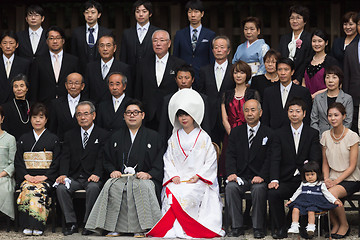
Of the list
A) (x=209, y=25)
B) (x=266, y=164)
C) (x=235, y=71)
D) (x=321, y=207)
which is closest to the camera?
(x=321, y=207)

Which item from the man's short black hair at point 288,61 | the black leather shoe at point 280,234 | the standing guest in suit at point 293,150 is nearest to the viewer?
the black leather shoe at point 280,234

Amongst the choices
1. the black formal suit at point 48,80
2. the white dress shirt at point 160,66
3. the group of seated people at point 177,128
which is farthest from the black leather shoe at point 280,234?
the black formal suit at point 48,80

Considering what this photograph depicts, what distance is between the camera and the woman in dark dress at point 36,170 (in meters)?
8.80

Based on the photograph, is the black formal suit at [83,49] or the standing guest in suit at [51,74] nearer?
the standing guest in suit at [51,74]

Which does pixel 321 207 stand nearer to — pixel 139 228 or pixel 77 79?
pixel 139 228

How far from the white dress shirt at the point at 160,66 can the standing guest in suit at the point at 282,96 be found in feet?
4.53

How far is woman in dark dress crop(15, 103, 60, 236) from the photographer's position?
28.9ft

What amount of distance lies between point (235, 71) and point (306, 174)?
174cm

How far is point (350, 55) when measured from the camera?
965cm

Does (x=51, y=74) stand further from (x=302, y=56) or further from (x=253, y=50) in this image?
(x=302, y=56)

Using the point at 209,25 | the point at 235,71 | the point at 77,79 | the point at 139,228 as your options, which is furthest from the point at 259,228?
the point at 209,25

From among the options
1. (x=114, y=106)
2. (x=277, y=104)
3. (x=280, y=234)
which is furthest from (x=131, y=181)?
(x=277, y=104)

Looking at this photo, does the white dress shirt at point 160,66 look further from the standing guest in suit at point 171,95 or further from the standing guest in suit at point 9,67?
the standing guest in suit at point 9,67

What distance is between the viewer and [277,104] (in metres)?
9.40
